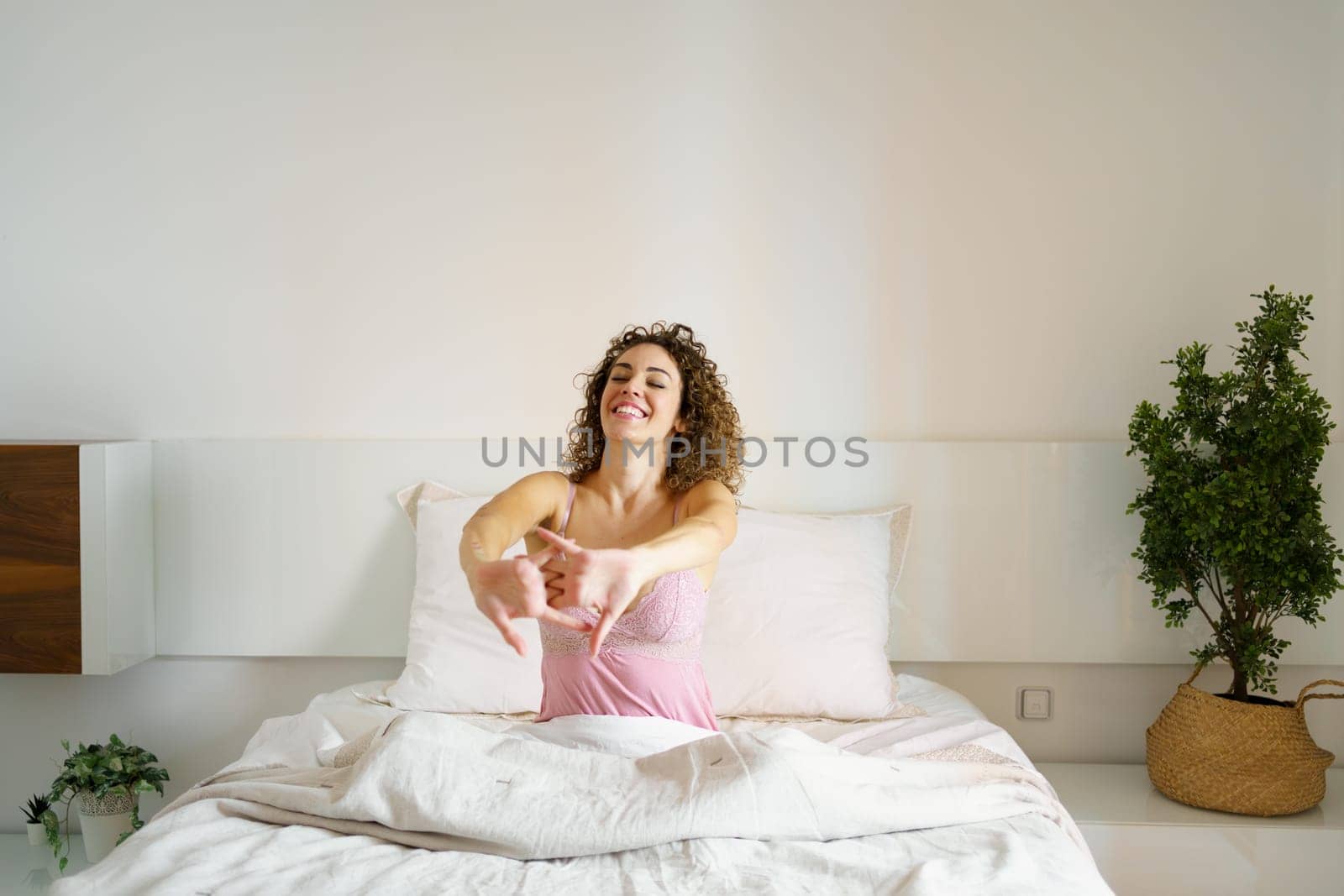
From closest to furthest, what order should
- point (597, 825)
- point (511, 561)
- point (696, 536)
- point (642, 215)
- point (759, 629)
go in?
point (511, 561) < point (597, 825) < point (696, 536) < point (759, 629) < point (642, 215)

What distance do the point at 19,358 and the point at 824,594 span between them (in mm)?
2107

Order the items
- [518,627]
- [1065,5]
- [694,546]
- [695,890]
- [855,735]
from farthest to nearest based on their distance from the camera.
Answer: [1065,5] < [518,627] < [855,735] < [694,546] < [695,890]

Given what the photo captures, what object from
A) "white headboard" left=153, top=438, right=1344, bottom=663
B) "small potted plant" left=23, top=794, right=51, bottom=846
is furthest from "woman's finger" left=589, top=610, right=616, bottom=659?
"small potted plant" left=23, top=794, right=51, bottom=846

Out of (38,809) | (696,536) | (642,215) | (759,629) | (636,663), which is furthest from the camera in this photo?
(642,215)

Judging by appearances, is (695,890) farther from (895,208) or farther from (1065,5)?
(1065,5)

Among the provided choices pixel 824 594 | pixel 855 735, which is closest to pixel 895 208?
pixel 824 594

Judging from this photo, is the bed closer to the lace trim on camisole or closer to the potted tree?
the lace trim on camisole

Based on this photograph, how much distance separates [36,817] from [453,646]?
113 centimetres

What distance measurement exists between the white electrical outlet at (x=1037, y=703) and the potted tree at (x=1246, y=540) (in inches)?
11.6

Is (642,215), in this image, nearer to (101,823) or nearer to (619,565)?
(619,565)

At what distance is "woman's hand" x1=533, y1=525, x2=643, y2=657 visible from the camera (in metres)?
1.31

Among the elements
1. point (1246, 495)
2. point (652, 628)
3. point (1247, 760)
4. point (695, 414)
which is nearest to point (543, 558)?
point (652, 628)

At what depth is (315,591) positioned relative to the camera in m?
2.65

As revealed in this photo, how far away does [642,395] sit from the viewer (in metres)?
1.91
